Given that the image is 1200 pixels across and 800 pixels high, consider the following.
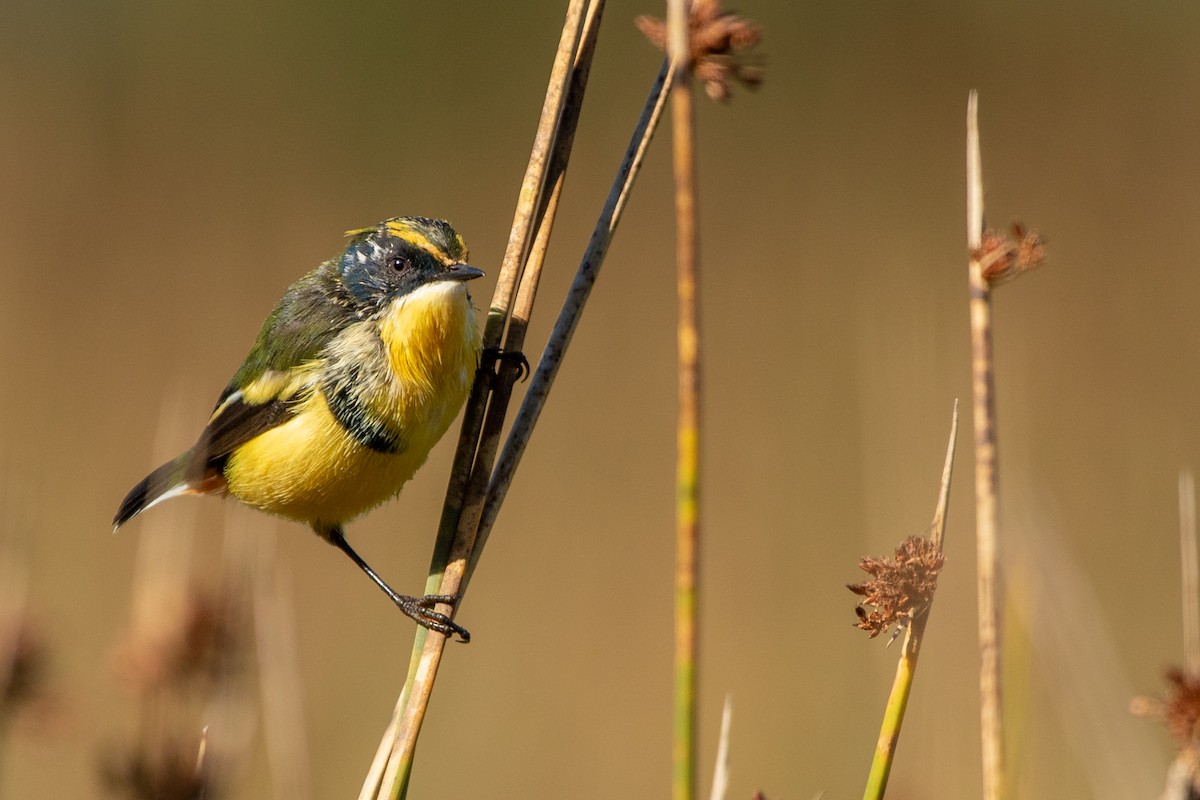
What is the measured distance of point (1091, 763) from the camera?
2.16 metres

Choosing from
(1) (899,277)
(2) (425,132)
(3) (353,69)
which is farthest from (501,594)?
(3) (353,69)

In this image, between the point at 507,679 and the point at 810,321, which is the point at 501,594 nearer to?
the point at 507,679

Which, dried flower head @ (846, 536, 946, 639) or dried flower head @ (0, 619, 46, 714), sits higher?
dried flower head @ (846, 536, 946, 639)

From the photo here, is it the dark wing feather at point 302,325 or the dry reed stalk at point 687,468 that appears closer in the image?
the dry reed stalk at point 687,468

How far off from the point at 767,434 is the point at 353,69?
13.9 feet

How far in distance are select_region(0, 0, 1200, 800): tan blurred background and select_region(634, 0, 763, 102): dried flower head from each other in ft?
5.28

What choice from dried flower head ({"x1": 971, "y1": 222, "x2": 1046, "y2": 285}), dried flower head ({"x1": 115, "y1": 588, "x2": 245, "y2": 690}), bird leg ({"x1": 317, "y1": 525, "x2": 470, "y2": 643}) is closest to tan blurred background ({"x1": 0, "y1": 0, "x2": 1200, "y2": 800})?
bird leg ({"x1": 317, "y1": 525, "x2": 470, "y2": 643})

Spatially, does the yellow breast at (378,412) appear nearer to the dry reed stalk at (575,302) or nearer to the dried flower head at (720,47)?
the dry reed stalk at (575,302)

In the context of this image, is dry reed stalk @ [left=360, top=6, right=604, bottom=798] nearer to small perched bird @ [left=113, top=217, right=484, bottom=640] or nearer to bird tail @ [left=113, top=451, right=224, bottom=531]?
small perched bird @ [left=113, top=217, right=484, bottom=640]

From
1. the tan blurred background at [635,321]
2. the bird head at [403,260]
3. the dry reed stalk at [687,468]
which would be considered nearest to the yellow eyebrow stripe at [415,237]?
the bird head at [403,260]

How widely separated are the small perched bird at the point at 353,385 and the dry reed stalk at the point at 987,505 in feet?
4.74

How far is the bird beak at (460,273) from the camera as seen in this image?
3.11 meters

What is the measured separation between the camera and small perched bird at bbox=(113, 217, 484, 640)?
305 centimetres

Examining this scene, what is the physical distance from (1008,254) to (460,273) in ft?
5.86
